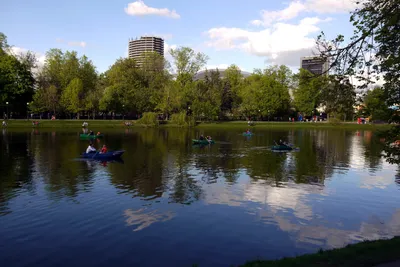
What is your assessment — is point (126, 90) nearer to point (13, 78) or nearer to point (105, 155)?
point (13, 78)

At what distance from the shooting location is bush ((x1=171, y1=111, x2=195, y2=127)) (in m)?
94.8

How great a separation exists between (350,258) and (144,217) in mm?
10064

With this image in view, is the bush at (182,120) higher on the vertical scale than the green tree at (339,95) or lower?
lower

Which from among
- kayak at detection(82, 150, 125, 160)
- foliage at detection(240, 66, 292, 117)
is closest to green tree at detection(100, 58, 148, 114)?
foliage at detection(240, 66, 292, 117)

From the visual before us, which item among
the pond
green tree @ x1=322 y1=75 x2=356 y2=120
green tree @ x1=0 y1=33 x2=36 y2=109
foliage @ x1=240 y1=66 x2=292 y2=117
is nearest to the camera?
green tree @ x1=322 y1=75 x2=356 y2=120

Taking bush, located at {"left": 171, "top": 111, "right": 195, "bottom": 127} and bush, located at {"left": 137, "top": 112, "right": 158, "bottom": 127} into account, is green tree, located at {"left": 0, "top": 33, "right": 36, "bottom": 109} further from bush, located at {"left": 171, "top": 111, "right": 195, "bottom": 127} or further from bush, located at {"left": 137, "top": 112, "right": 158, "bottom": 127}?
bush, located at {"left": 171, "top": 111, "right": 195, "bottom": 127}

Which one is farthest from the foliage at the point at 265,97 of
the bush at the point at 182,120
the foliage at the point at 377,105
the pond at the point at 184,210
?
the foliage at the point at 377,105

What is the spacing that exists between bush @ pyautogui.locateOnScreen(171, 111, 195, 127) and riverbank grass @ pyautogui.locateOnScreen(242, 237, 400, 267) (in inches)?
3326

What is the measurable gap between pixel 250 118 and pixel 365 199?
101464 millimetres

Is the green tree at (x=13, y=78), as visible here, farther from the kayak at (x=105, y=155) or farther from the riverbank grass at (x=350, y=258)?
the riverbank grass at (x=350, y=258)

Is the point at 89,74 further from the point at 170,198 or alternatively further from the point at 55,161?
the point at 170,198

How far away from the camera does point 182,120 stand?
94688 mm

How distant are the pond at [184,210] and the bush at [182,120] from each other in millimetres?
60818

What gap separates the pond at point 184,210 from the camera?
13.2 m
